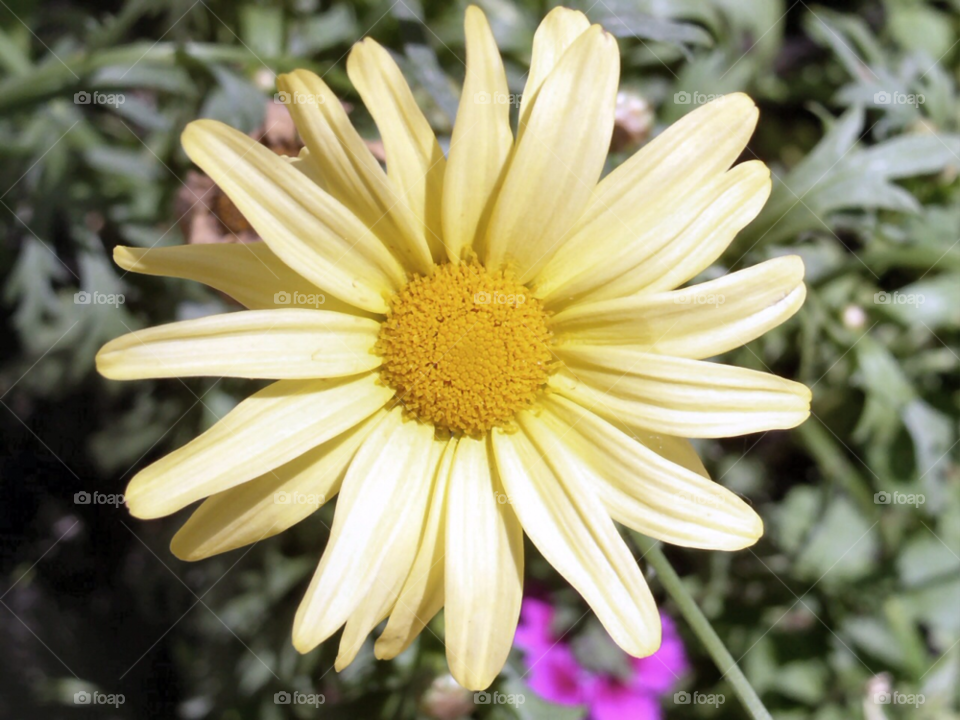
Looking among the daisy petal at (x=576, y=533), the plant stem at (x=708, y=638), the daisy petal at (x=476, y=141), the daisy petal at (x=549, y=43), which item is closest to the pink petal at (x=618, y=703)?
the plant stem at (x=708, y=638)

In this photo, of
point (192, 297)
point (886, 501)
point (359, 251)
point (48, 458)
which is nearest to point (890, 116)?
point (886, 501)

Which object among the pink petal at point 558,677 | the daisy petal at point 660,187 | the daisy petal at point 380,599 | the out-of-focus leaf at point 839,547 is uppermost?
the daisy petal at point 660,187

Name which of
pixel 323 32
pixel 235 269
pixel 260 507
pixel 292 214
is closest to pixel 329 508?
pixel 260 507

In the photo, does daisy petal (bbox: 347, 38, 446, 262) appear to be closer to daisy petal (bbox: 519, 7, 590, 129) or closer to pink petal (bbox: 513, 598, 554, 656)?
daisy petal (bbox: 519, 7, 590, 129)

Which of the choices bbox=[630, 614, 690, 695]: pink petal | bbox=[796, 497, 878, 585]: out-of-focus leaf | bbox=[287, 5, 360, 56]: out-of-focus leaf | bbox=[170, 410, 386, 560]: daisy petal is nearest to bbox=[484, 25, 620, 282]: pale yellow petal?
bbox=[170, 410, 386, 560]: daisy petal

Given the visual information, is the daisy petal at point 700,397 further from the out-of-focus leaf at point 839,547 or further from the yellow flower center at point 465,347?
the out-of-focus leaf at point 839,547

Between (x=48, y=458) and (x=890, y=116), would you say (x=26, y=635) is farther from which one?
(x=890, y=116)

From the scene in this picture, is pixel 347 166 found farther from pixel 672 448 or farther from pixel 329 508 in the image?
pixel 329 508
